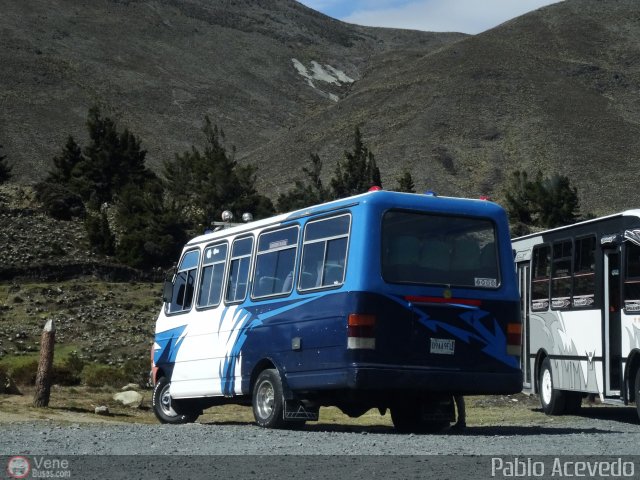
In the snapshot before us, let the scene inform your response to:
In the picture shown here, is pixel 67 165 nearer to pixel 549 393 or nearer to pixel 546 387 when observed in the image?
pixel 546 387

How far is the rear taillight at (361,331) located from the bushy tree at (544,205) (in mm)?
57495

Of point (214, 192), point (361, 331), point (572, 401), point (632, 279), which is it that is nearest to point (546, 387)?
point (572, 401)

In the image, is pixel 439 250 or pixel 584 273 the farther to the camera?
pixel 584 273

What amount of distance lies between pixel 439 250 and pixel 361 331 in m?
1.65

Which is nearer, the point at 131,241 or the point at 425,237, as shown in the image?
the point at 425,237

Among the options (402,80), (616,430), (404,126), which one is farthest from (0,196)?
(402,80)

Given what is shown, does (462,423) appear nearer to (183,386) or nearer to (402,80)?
(183,386)

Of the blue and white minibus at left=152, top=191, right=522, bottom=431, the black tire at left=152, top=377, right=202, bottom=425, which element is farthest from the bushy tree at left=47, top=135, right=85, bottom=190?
the blue and white minibus at left=152, top=191, right=522, bottom=431

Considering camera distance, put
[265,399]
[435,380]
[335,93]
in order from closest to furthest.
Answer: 1. [435,380]
2. [265,399]
3. [335,93]

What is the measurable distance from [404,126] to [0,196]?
171ft

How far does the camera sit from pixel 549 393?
21406 mm

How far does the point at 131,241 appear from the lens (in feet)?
198

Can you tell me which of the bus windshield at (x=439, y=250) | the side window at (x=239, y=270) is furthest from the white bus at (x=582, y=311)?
the side window at (x=239, y=270)

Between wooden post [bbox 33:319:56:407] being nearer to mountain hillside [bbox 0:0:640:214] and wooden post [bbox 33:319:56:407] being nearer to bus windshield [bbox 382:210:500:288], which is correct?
bus windshield [bbox 382:210:500:288]
